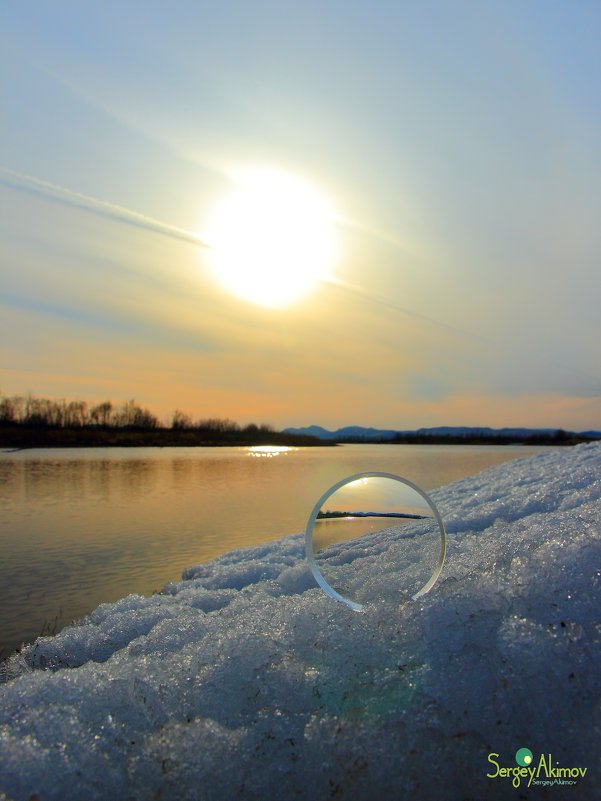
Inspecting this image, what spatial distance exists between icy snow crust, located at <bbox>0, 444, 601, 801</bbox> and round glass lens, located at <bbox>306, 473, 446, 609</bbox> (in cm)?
33

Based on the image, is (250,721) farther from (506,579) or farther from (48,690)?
(506,579)

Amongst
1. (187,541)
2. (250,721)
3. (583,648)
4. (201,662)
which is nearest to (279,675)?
(250,721)

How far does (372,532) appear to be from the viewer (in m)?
4.32

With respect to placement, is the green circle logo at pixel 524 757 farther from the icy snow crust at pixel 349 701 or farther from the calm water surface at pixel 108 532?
the calm water surface at pixel 108 532

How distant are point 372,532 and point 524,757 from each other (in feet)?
7.05

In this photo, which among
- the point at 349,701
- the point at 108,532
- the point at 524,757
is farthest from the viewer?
the point at 108,532

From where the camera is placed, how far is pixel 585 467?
5.15 meters

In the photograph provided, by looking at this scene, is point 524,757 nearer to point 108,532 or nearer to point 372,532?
point 372,532

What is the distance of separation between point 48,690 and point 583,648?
236 cm

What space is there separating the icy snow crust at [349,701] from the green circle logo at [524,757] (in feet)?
0.07

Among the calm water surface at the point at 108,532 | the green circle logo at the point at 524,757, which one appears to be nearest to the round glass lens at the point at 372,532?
the green circle logo at the point at 524,757

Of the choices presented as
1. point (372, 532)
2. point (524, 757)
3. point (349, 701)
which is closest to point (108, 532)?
point (372, 532)

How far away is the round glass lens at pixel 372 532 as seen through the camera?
134 inches

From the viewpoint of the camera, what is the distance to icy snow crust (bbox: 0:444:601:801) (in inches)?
86.2
